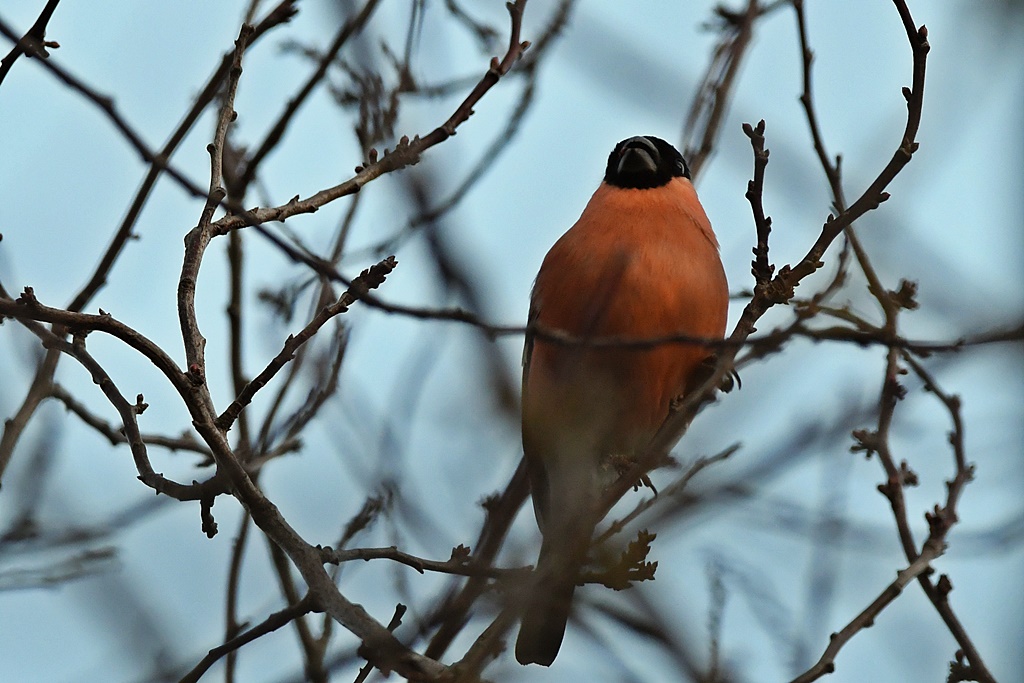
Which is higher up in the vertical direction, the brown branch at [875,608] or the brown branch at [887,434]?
the brown branch at [887,434]

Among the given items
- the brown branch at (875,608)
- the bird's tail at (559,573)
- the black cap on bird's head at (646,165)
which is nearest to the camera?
the bird's tail at (559,573)

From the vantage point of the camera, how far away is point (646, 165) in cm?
523

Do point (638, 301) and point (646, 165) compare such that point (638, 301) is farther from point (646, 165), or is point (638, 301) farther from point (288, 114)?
point (288, 114)

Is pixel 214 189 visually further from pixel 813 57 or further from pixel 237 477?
pixel 813 57

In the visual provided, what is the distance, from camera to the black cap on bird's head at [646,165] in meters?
5.23

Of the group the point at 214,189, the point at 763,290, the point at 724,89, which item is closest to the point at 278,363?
the point at 214,189

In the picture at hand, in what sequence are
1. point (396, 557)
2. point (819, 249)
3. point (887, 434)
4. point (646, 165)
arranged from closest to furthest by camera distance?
point (396, 557), point (819, 249), point (887, 434), point (646, 165)

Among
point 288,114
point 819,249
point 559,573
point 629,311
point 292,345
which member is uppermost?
point 288,114

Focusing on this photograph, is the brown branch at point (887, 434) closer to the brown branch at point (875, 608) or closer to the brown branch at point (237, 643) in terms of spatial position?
the brown branch at point (875, 608)

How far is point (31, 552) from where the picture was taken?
3.09 meters

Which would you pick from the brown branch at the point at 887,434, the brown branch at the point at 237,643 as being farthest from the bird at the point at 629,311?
the brown branch at the point at 237,643

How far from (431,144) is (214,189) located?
0.52 m

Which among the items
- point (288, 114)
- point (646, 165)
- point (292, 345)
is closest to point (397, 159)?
point (292, 345)

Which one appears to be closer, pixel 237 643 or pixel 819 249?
pixel 237 643
